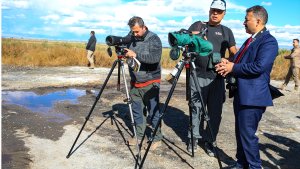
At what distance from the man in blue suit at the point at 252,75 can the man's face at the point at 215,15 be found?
80cm

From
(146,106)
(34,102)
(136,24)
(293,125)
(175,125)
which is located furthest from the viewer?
(34,102)

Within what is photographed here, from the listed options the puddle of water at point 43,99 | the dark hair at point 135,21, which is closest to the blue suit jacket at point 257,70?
the dark hair at point 135,21

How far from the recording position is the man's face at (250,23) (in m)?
3.84

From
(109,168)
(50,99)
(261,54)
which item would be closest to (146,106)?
(109,168)

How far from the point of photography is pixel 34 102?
8445mm

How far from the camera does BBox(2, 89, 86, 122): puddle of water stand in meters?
7.45

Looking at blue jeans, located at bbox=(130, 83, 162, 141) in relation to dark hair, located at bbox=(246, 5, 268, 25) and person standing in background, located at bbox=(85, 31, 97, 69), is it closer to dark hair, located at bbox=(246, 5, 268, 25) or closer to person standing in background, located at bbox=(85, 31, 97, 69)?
dark hair, located at bbox=(246, 5, 268, 25)

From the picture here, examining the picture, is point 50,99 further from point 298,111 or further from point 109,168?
point 298,111

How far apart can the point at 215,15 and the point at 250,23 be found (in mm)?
983

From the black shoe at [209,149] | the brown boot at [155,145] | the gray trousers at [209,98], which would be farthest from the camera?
the brown boot at [155,145]

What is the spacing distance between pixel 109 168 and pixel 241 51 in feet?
7.35

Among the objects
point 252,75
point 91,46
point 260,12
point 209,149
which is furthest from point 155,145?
point 91,46

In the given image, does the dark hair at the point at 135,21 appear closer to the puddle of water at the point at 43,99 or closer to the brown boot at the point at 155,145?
the brown boot at the point at 155,145

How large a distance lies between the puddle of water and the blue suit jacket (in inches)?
161
